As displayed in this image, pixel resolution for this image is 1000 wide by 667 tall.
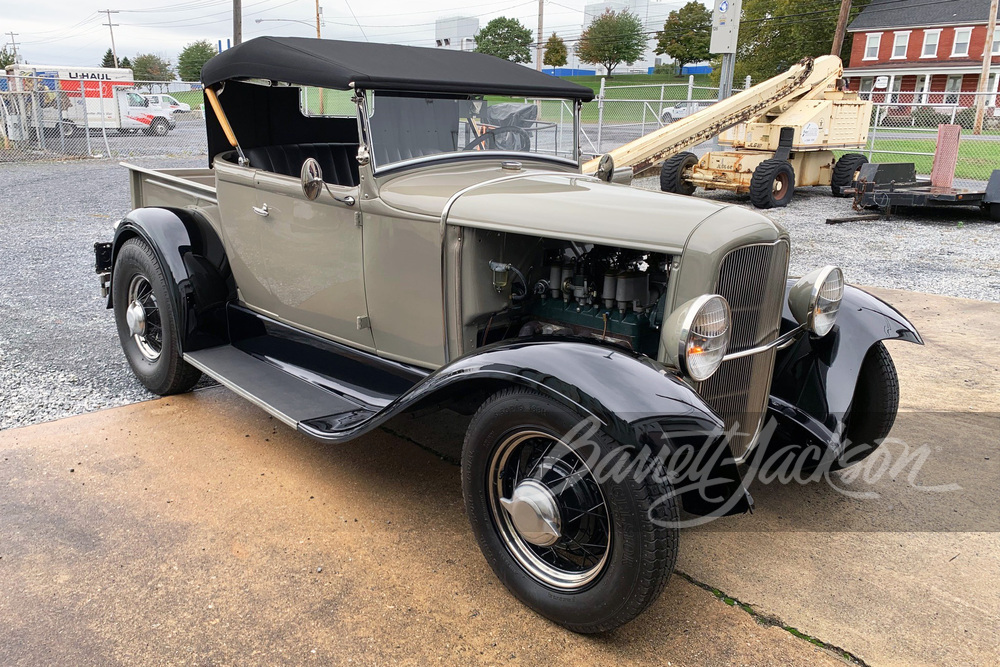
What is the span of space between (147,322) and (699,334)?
3.42 meters

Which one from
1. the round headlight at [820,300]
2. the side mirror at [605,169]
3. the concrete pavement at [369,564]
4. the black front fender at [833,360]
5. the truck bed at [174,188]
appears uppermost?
the side mirror at [605,169]

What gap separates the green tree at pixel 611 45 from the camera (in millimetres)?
66125

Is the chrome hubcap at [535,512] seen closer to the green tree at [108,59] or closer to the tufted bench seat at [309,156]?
the tufted bench seat at [309,156]

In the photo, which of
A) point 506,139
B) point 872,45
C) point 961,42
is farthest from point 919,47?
point 506,139

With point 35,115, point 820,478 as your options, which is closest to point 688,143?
point 820,478

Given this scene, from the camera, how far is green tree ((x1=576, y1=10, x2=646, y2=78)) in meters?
66.1

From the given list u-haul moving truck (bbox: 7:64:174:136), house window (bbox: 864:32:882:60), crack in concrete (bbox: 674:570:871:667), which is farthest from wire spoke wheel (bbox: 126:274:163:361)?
house window (bbox: 864:32:882:60)

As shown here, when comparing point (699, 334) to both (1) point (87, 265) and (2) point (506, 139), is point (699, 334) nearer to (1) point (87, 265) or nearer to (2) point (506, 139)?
(2) point (506, 139)

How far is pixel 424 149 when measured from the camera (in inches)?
135

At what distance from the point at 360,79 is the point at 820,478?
2.81 meters

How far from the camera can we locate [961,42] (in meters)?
41.4

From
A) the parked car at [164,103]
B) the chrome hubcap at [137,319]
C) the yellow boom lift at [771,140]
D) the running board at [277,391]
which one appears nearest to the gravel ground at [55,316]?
the chrome hubcap at [137,319]

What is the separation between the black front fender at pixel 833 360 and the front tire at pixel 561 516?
4.11ft

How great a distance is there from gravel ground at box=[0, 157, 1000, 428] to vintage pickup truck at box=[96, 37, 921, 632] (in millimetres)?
511
